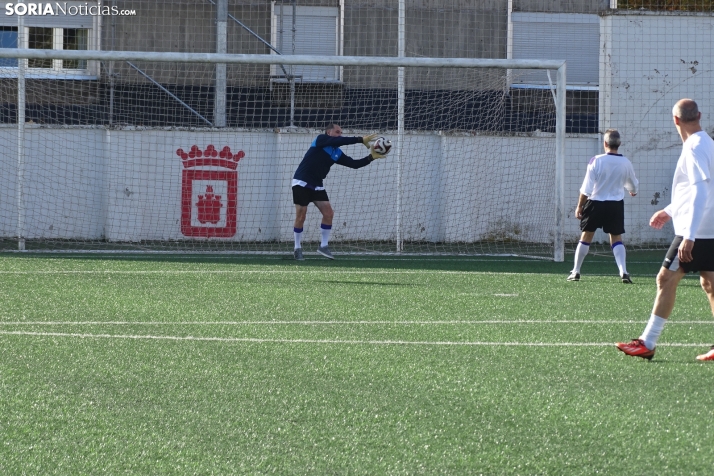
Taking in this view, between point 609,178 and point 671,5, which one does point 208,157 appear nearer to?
point 609,178

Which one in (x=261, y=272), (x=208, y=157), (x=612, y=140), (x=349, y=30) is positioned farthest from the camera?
(x=349, y=30)

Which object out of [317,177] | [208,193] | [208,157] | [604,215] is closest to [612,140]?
[604,215]

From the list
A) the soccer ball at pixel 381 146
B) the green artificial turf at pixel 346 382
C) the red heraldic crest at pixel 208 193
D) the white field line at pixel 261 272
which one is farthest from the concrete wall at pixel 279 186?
the green artificial turf at pixel 346 382

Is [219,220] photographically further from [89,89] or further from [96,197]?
[89,89]

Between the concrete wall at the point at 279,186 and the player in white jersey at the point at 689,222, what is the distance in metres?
11.3

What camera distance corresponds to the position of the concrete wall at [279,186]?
1738 cm

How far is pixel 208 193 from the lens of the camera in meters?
17.5

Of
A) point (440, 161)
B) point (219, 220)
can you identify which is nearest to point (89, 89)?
point (219, 220)

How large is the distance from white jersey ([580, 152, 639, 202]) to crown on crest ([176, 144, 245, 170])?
7.56 metres

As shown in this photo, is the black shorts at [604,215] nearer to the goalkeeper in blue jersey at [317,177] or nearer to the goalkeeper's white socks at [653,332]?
the goalkeeper in blue jersey at [317,177]

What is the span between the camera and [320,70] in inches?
875

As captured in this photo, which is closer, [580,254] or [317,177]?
[580,254]

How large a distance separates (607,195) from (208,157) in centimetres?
805

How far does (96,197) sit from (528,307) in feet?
34.1
